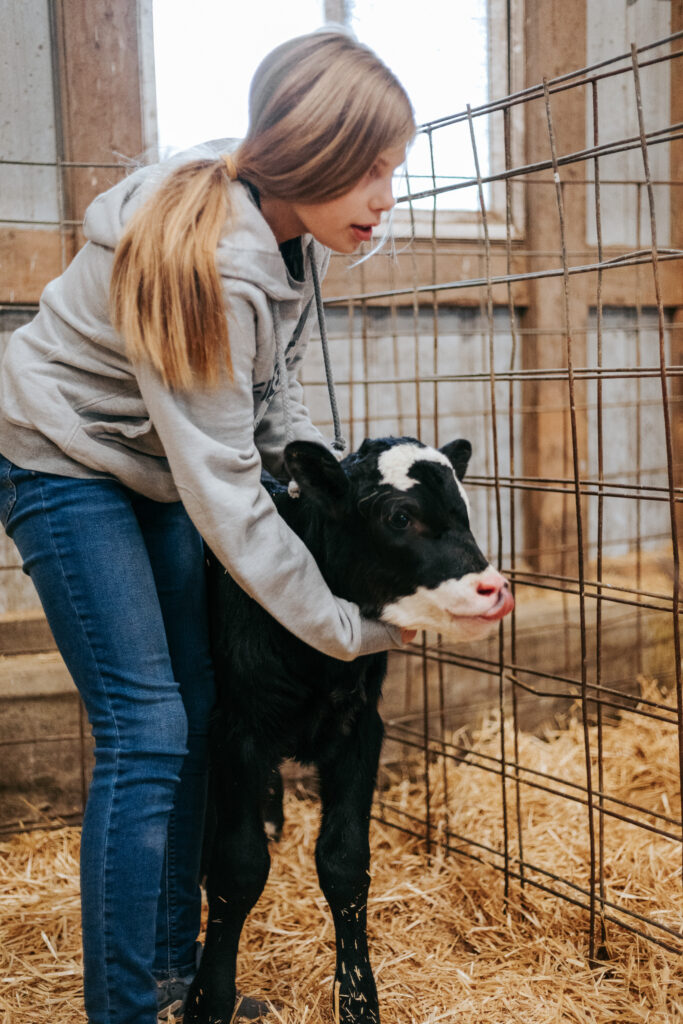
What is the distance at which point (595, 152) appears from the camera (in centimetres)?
194

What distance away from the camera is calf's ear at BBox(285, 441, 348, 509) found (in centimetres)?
169

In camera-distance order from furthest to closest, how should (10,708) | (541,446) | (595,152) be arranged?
(541,446) → (10,708) → (595,152)

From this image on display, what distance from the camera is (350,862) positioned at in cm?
186

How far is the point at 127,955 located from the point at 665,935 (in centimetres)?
138

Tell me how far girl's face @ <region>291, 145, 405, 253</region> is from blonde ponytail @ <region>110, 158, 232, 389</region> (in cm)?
17

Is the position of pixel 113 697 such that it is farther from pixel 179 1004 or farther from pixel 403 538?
pixel 179 1004

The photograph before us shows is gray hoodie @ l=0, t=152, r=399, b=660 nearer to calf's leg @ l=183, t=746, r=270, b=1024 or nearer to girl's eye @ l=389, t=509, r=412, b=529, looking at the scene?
girl's eye @ l=389, t=509, r=412, b=529

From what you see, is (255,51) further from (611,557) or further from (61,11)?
(611,557)

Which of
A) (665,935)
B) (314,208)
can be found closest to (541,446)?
(665,935)

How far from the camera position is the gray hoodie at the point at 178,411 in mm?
1446

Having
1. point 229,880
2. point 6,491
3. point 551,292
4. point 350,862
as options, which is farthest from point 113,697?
point 551,292

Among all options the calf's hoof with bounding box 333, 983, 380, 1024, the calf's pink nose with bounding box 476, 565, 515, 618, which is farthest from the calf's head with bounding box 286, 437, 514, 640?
the calf's hoof with bounding box 333, 983, 380, 1024

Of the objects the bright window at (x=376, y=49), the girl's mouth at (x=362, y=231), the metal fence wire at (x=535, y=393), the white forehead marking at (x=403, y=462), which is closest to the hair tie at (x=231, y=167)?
the girl's mouth at (x=362, y=231)

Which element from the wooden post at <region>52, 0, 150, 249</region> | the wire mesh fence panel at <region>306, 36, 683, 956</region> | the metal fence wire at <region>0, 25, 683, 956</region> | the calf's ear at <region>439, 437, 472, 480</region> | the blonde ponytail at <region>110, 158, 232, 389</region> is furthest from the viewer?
the metal fence wire at <region>0, 25, 683, 956</region>
